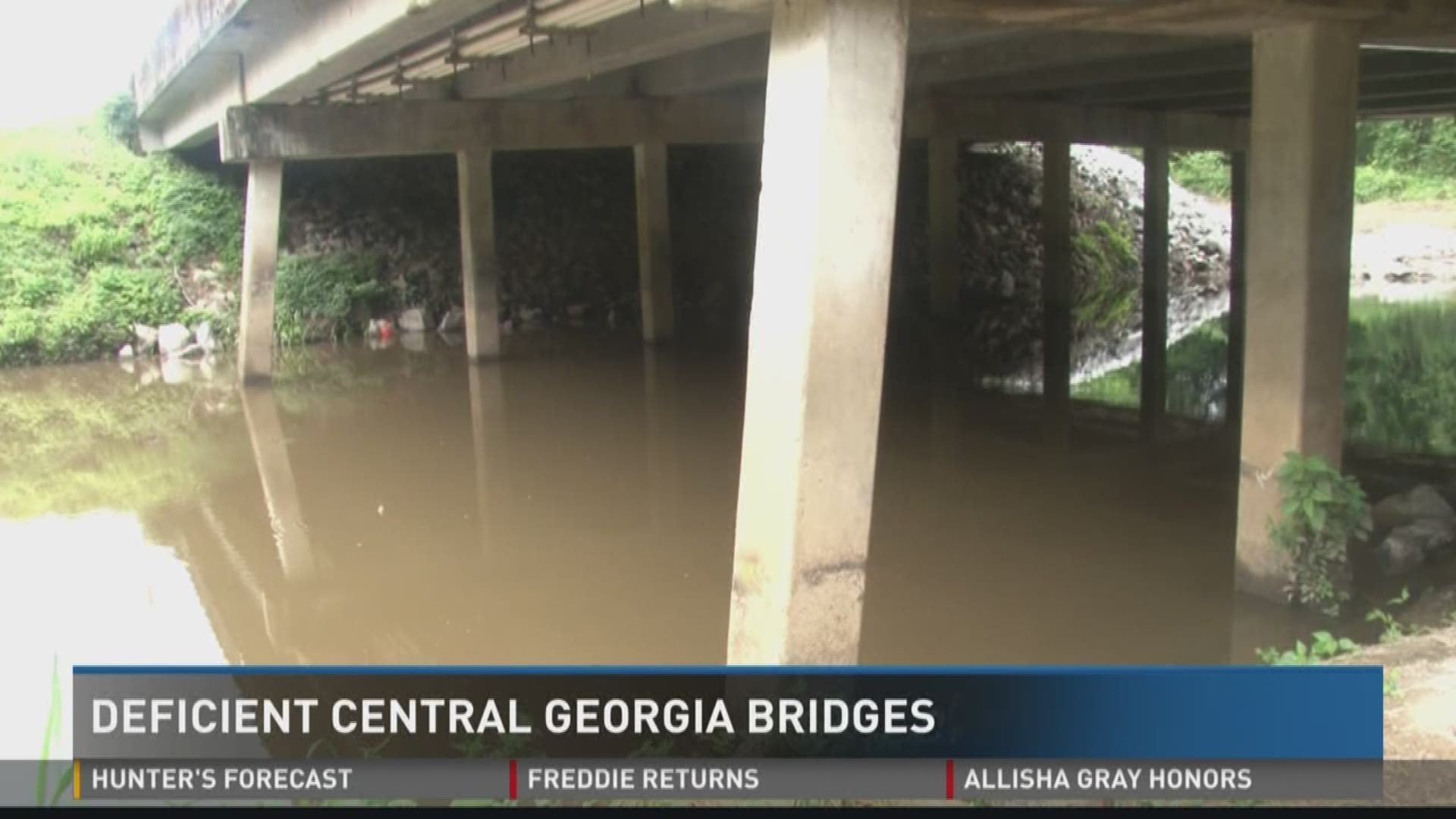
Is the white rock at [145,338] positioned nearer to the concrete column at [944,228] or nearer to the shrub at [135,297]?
the shrub at [135,297]

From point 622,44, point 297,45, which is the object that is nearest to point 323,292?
point 297,45

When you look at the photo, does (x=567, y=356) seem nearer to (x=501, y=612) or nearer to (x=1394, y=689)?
(x=501, y=612)

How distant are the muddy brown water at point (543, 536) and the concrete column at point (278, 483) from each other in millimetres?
41

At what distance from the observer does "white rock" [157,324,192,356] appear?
19.3 m

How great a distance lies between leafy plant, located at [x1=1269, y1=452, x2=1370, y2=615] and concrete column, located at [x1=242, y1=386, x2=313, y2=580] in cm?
584

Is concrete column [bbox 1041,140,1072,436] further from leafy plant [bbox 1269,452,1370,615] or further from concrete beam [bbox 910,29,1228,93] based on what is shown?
leafy plant [bbox 1269,452,1370,615]

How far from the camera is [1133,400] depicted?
43.7 ft

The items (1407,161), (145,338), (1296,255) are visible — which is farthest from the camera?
(1407,161)

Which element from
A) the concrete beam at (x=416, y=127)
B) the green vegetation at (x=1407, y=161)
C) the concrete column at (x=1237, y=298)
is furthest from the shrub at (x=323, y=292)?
the green vegetation at (x=1407, y=161)

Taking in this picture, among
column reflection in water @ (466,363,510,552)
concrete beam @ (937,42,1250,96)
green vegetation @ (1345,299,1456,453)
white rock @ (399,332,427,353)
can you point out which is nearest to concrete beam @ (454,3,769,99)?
concrete beam @ (937,42,1250,96)

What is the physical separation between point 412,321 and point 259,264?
226 inches

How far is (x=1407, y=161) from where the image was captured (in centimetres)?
3600

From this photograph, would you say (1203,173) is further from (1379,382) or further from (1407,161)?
(1379,382)

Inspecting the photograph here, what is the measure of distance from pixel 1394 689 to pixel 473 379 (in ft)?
42.4
